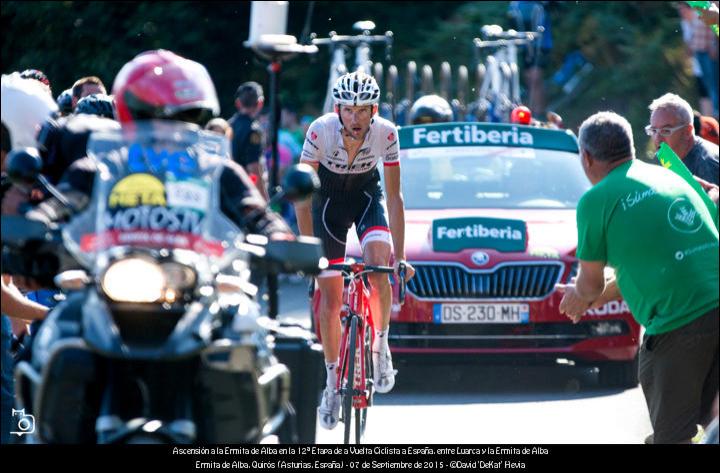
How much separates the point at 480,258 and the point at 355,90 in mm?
2651

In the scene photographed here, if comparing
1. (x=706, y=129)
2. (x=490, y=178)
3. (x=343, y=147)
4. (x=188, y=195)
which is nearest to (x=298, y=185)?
(x=188, y=195)

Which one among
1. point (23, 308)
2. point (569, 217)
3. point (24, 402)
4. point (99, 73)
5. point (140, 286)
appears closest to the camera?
point (140, 286)

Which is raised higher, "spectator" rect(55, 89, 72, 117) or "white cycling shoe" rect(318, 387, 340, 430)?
"spectator" rect(55, 89, 72, 117)

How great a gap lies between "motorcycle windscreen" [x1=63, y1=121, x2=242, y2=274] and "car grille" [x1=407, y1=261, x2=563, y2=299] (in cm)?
613

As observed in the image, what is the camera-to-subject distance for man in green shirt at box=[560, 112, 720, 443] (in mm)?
7445

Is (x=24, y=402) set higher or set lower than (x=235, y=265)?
lower

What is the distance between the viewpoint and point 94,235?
6.25m

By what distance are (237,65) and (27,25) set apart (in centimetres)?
387

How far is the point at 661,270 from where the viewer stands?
24.4 ft

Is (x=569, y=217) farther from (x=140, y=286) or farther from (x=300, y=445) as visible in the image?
(x=140, y=286)

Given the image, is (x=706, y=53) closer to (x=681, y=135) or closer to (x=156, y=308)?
(x=681, y=135)

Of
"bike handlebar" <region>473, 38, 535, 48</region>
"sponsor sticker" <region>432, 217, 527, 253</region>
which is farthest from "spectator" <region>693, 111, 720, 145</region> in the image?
"bike handlebar" <region>473, 38, 535, 48</region>

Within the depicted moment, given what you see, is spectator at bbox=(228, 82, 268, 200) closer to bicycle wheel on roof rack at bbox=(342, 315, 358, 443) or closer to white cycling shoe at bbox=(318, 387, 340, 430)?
white cycling shoe at bbox=(318, 387, 340, 430)

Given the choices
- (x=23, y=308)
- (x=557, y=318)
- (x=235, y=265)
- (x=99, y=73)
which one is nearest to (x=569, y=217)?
(x=557, y=318)
